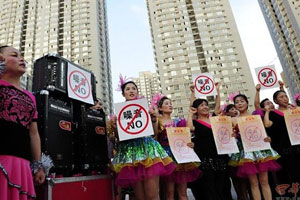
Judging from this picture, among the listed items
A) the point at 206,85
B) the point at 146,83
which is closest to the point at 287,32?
the point at 146,83

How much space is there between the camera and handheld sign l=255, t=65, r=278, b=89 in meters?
3.54

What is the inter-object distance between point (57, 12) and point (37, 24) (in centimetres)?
554

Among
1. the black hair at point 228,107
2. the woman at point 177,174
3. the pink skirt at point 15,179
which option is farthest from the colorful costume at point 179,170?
the pink skirt at point 15,179

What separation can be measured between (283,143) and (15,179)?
3408mm

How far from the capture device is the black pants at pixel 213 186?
267cm

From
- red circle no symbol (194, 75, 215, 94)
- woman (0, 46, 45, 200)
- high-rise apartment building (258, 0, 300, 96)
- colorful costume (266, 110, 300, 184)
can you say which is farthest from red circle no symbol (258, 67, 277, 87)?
high-rise apartment building (258, 0, 300, 96)

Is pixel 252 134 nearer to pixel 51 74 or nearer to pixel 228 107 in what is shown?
pixel 228 107

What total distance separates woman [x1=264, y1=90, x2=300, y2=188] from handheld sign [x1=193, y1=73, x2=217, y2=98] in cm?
85

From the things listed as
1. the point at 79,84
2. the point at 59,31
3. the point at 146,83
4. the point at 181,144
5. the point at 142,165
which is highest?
the point at 59,31

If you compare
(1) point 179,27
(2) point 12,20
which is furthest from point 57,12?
(1) point 179,27

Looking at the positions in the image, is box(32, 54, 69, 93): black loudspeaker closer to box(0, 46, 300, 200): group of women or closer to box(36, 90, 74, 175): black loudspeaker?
box(36, 90, 74, 175): black loudspeaker

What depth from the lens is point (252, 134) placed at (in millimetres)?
2846

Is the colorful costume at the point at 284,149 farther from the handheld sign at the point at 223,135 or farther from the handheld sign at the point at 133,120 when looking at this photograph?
the handheld sign at the point at 133,120

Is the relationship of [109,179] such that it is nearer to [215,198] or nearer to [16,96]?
[215,198]
